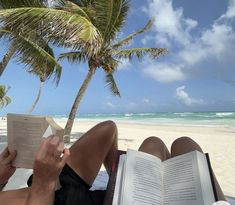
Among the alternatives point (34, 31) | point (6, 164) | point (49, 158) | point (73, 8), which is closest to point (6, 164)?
point (6, 164)

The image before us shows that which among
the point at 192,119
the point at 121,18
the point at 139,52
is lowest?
the point at 192,119

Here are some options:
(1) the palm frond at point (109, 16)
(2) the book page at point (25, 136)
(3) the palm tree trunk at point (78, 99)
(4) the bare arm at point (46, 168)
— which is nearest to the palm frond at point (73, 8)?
(1) the palm frond at point (109, 16)

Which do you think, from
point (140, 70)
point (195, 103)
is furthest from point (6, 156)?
point (140, 70)

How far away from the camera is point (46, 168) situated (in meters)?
0.74

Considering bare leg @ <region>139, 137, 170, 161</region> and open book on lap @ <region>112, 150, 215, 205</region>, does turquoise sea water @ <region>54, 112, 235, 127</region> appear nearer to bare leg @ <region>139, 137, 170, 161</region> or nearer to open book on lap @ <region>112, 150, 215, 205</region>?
bare leg @ <region>139, 137, 170, 161</region>

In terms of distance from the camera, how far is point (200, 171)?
960 millimetres

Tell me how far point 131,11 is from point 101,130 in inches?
266

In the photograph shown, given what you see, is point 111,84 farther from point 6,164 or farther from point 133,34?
point 6,164

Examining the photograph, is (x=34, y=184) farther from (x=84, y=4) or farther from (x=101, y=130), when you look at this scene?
(x=84, y=4)

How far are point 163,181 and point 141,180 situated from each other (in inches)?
3.4

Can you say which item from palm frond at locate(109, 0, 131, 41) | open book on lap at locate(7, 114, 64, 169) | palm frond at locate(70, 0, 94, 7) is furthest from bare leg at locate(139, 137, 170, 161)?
palm frond at locate(70, 0, 94, 7)

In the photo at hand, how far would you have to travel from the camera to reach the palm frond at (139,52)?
8.70 m

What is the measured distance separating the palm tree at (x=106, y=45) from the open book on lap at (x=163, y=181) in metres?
5.47

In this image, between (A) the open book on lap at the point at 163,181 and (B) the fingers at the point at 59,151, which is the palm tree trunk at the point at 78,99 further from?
(B) the fingers at the point at 59,151
